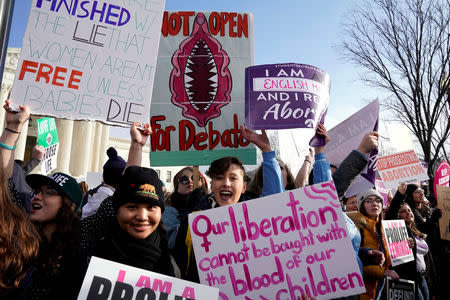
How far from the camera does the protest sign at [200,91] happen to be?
4500 millimetres

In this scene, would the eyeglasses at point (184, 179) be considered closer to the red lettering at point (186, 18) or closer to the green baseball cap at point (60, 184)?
the red lettering at point (186, 18)

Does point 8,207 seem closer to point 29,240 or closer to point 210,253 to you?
point 29,240

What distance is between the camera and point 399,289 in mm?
4723

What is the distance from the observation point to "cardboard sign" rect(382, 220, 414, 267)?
15.1ft

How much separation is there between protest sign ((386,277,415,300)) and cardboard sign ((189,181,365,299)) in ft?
9.28

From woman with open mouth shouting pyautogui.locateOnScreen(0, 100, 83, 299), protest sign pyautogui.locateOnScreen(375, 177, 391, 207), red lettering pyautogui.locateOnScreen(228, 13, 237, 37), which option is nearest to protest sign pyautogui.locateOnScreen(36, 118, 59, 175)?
red lettering pyautogui.locateOnScreen(228, 13, 237, 37)

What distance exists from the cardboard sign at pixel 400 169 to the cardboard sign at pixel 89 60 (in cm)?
686

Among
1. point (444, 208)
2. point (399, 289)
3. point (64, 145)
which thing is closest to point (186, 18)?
point (399, 289)

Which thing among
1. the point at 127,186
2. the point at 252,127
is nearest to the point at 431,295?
the point at 252,127

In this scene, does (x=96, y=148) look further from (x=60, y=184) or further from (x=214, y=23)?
(x=60, y=184)

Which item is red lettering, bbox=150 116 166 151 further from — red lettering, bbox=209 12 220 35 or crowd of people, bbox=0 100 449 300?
red lettering, bbox=209 12 220 35

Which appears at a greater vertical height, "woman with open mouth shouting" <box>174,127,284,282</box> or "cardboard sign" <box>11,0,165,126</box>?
"cardboard sign" <box>11,0,165,126</box>

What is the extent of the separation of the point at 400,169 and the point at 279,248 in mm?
7307

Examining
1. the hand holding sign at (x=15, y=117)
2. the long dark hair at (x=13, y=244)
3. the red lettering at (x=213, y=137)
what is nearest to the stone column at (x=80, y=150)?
the red lettering at (x=213, y=137)
